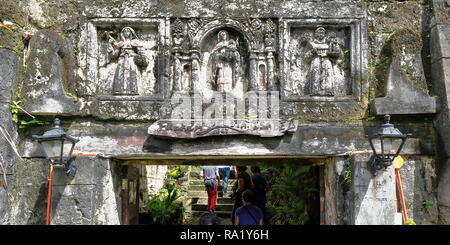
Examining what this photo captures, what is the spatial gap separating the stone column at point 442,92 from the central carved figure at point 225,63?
2.40 m

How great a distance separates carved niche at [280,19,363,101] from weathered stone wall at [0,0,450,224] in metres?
0.03

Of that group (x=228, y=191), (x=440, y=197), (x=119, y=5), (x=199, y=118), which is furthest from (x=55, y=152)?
(x=228, y=191)

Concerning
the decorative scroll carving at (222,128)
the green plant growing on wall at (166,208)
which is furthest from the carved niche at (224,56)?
the green plant growing on wall at (166,208)

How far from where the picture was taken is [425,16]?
566 centimetres

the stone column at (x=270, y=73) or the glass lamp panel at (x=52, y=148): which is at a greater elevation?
the stone column at (x=270, y=73)

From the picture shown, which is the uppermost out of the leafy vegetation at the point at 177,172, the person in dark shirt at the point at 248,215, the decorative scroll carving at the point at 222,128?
the decorative scroll carving at the point at 222,128

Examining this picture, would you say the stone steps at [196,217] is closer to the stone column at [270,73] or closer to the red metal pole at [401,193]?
the stone column at [270,73]

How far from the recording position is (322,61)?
562 centimetres

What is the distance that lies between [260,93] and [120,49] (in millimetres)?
1860

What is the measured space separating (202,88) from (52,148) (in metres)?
1.95

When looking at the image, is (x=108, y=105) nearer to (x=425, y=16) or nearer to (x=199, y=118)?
(x=199, y=118)

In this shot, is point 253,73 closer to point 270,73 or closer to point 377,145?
point 270,73

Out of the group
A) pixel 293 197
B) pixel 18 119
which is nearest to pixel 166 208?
pixel 293 197

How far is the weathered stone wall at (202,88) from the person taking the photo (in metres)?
5.29
